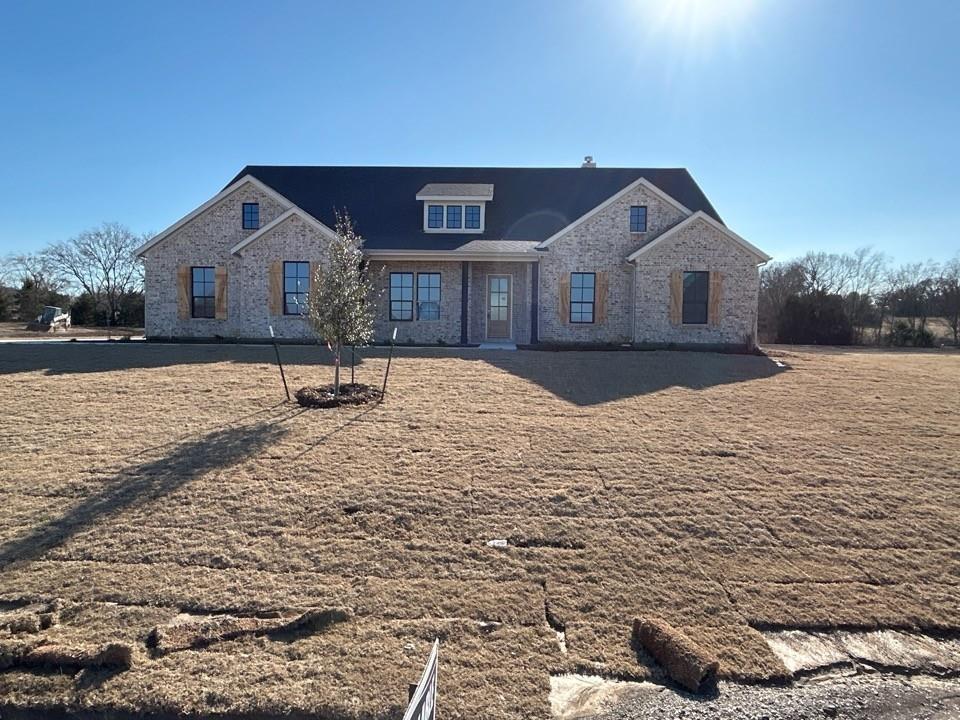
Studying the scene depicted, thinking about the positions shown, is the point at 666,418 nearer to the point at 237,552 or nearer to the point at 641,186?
the point at 237,552

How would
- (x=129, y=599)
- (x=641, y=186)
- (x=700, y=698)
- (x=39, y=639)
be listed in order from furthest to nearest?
1. (x=641, y=186)
2. (x=129, y=599)
3. (x=39, y=639)
4. (x=700, y=698)

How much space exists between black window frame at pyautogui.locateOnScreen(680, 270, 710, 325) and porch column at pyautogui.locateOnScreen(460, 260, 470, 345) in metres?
6.57

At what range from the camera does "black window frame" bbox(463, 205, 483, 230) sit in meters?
19.1

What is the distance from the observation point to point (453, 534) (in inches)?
190

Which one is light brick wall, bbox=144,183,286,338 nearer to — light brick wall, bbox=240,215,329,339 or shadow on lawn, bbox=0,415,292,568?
light brick wall, bbox=240,215,329,339

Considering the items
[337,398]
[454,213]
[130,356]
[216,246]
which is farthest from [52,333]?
[337,398]

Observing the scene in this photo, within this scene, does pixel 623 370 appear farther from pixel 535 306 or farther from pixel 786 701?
pixel 786 701

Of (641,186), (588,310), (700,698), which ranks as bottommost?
(700,698)

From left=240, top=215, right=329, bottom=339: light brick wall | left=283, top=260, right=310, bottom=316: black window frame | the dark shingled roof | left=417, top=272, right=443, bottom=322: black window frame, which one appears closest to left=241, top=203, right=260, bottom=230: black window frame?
left=240, top=215, right=329, bottom=339: light brick wall

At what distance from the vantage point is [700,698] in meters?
3.12

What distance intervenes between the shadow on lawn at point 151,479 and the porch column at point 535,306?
422 inches

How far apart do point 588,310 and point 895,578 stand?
1366 centimetres

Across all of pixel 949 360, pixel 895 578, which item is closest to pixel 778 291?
pixel 949 360

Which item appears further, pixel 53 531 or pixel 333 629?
pixel 53 531
